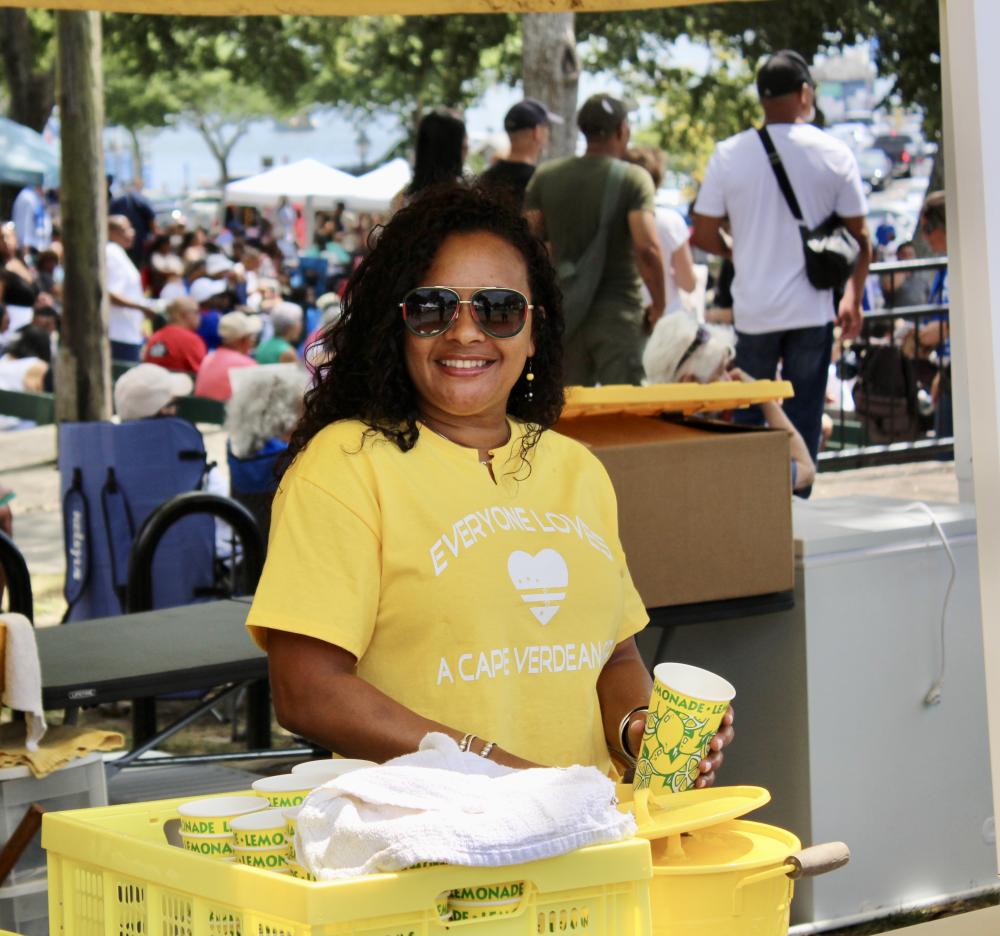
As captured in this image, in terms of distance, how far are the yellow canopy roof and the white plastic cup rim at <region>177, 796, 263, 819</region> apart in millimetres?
2309

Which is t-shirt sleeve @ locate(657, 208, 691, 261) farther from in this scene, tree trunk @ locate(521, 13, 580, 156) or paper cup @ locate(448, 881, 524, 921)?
paper cup @ locate(448, 881, 524, 921)

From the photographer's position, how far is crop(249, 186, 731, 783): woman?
240 cm

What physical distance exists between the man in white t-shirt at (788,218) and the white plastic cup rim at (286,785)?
5.48 m

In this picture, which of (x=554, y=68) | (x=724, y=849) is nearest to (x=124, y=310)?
(x=554, y=68)

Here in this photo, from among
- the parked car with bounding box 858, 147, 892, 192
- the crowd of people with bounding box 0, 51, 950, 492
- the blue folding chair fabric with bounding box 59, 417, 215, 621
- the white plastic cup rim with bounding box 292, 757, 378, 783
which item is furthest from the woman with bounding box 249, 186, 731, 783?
the parked car with bounding box 858, 147, 892, 192

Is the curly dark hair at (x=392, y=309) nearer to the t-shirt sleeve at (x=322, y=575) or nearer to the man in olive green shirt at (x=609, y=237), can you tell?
the t-shirt sleeve at (x=322, y=575)

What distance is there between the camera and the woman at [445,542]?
7.88 feet

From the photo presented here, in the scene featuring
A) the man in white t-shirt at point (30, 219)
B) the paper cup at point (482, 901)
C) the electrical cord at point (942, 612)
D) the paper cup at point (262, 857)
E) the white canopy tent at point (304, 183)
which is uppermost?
the white canopy tent at point (304, 183)

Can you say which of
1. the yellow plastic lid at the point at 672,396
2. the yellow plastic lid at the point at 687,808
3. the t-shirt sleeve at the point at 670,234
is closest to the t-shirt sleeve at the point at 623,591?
the yellow plastic lid at the point at 687,808

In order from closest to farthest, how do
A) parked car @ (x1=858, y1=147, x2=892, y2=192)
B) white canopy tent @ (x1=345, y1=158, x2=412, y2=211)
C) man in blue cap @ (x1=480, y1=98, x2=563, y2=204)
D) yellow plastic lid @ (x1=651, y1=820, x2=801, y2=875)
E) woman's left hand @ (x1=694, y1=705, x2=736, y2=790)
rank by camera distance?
yellow plastic lid @ (x1=651, y1=820, x2=801, y2=875)
woman's left hand @ (x1=694, y1=705, x2=736, y2=790)
man in blue cap @ (x1=480, y1=98, x2=563, y2=204)
white canopy tent @ (x1=345, y1=158, x2=412, y2=211)
parked car @ (x1=858, y1=147, x2=892, y2=192)

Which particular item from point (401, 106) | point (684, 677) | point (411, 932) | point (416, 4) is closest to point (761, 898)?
point (684, 677)

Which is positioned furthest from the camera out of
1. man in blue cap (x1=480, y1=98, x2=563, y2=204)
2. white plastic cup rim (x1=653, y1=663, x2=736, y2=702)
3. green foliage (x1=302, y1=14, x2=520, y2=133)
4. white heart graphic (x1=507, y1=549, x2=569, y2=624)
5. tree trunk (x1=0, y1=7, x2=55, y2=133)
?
green foliage (x1=302, y1=14, x2=520, y2=133)

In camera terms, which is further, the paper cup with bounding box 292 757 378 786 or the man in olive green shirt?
the man in olive green shirt

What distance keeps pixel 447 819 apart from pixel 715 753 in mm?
896
